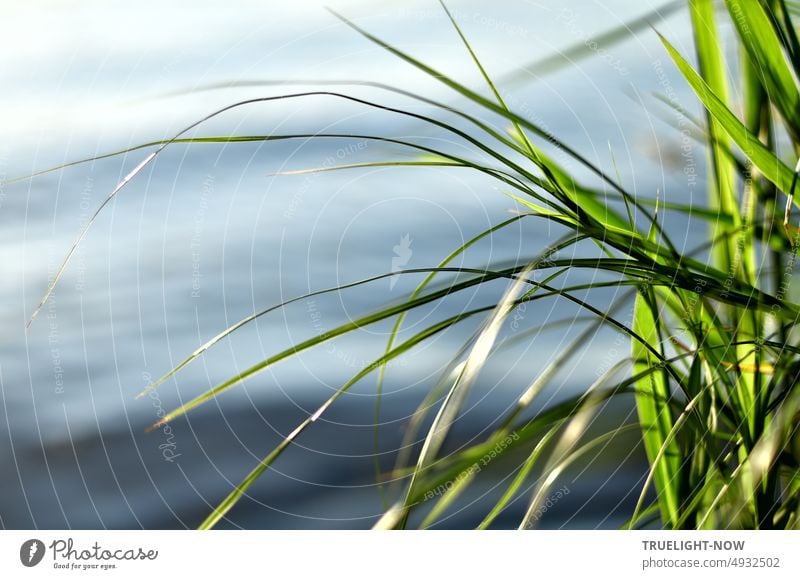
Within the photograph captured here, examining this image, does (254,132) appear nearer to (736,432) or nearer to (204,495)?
(204,495)

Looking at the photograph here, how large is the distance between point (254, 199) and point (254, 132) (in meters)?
0.05

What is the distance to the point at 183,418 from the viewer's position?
0.57 metres

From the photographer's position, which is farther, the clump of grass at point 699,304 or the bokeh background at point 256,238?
the bokeh background at point 256,238

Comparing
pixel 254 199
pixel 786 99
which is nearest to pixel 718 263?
pixel 786 99

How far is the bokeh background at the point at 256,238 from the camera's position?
0.55m
